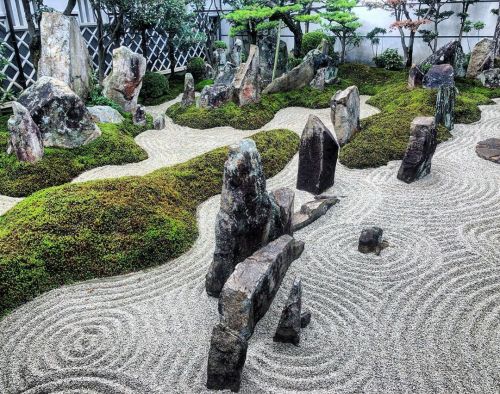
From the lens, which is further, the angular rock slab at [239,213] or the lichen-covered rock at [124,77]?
the lichen-covered rock at [124,77]

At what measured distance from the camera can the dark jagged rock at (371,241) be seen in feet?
21.6

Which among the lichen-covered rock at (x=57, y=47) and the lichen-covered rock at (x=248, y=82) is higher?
the lichen-covered rock at (x=57, y=47)

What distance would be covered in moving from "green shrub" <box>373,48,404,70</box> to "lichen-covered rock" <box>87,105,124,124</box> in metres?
13.9

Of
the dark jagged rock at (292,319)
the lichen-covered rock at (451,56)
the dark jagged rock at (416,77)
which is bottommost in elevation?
the dark jagged rock at (292,319)

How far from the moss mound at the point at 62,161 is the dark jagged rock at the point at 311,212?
17.7 ft

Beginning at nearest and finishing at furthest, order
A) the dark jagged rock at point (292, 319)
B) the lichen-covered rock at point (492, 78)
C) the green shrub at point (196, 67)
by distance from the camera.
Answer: the dark jagged rock at point (292, 319) < the lichen-covered rock at point (492, 78) < the green shrub at point (196, 67)

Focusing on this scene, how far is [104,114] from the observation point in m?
13.5

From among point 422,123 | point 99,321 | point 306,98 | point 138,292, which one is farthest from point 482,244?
point 306,98

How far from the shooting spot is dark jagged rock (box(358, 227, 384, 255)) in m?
6.58

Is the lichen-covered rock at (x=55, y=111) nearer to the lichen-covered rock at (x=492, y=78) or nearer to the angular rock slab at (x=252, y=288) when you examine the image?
the angular rock slab at (x=252, y=288)

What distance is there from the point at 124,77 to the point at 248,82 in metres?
4.27

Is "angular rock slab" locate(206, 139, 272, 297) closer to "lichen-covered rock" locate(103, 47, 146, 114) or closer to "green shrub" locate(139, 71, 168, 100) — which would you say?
"lichen-covered rock" locate(103, 47, 146, 114)

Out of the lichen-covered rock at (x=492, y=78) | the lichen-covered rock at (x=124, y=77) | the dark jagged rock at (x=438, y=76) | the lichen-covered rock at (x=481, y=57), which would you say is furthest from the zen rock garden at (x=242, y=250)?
the lichen-covered rock at (x=481, y=57)

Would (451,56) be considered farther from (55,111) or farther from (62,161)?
(62,161)
